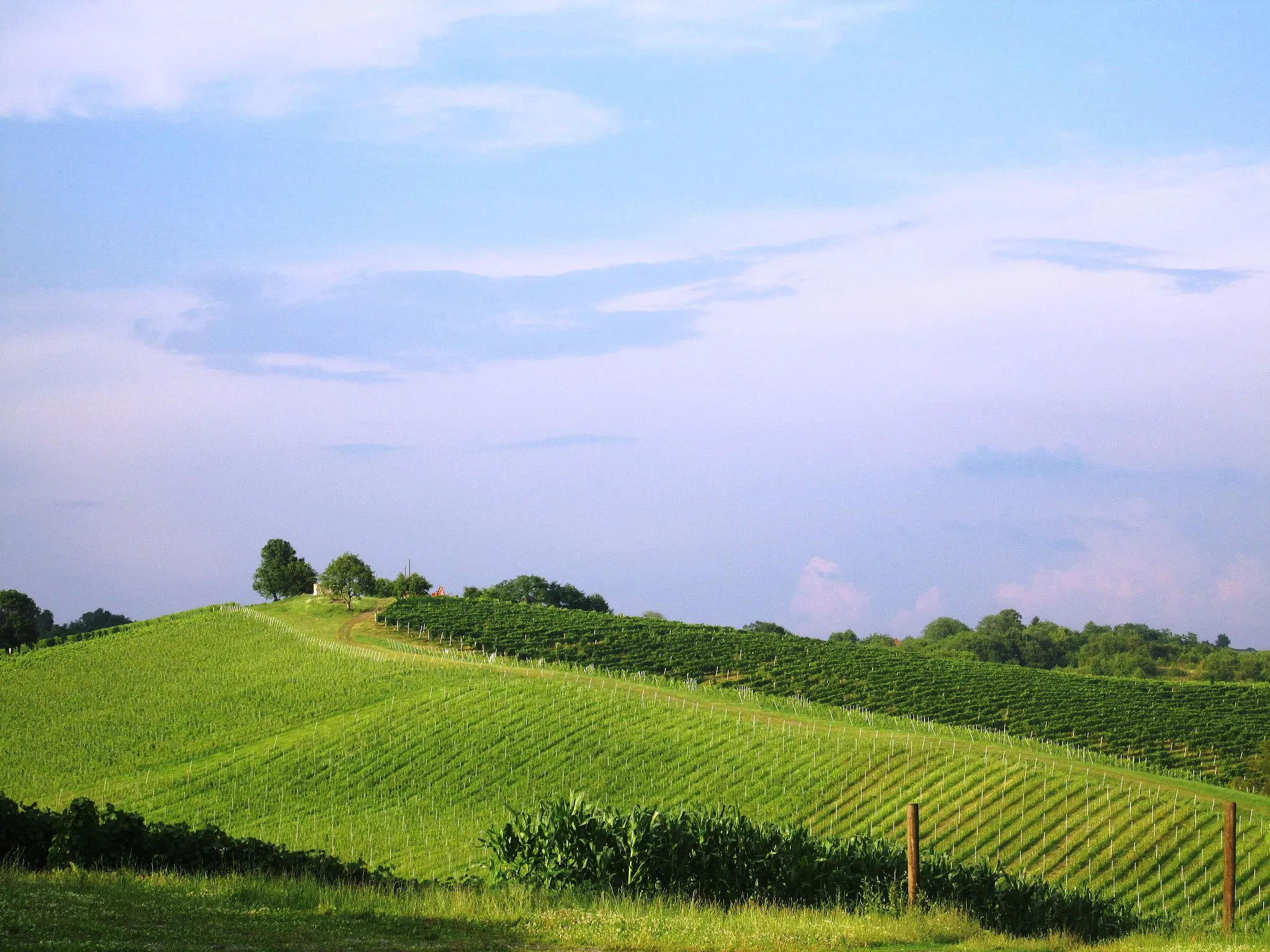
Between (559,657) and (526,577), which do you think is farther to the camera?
(526,577)

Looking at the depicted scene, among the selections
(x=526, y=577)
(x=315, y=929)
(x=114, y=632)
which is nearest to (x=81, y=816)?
(x=315, y=929)

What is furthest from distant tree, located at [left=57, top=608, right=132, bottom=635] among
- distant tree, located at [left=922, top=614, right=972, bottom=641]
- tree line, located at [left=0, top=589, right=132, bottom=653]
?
distant tree, located at [left=922, top=614, right=972, bottom=641]

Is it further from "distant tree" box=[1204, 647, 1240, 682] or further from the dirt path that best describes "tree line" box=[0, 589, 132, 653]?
"distant tree" box=[1204, 647, 1240, 682]

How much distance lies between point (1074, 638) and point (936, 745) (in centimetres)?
11178

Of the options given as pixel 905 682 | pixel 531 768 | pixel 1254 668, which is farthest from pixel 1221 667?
pixel 531 768

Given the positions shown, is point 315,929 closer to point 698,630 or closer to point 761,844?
point 761,844

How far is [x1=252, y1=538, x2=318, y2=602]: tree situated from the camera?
114938 millimetres

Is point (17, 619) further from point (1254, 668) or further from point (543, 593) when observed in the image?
point (1254, 668)

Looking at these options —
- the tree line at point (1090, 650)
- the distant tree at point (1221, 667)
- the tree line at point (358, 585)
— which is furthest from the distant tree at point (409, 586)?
the distant tree at point (1221, 667)

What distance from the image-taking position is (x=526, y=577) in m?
129

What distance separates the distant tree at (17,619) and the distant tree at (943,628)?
114 metres

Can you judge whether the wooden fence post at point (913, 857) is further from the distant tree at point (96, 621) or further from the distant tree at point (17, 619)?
the distant tree at point (96, 621)

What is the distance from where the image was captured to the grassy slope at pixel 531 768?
31.4 meters

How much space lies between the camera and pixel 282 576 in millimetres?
115438
